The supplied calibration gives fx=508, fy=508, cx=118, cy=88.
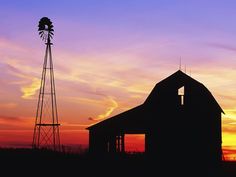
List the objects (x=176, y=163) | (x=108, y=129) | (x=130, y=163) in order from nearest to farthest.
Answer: (x=130, y=163) → (x=176, y=163) → (x=108, y=129)

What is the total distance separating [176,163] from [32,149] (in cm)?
1136

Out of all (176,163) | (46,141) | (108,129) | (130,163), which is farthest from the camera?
(46,141)

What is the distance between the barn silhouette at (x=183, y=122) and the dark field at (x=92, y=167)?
786 millimetres

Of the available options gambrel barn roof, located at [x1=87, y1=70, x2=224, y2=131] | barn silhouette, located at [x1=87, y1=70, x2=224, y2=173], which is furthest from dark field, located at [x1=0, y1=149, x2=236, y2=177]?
gambrel barn roof, located at [x1=87, y1=70, x2=224, y2=131]

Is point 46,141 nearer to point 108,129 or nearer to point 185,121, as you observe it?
point 108,129

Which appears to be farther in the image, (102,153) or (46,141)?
(46,141)

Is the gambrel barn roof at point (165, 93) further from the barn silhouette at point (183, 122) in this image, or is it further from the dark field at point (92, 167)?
the dark field at point (92, 167)

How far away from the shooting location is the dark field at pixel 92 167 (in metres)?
27.4

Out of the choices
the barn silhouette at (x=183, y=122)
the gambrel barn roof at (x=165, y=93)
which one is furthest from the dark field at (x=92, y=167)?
the gambrel barn roof at (x=165, y=93)

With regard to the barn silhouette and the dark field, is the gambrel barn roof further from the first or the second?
the dark field

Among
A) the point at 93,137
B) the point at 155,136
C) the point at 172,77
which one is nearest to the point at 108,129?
the point at 93,137

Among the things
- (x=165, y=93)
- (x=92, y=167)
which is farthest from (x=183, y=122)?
(x=92, y=167)

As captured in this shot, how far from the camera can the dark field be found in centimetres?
2744

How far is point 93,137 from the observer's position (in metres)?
37.0
